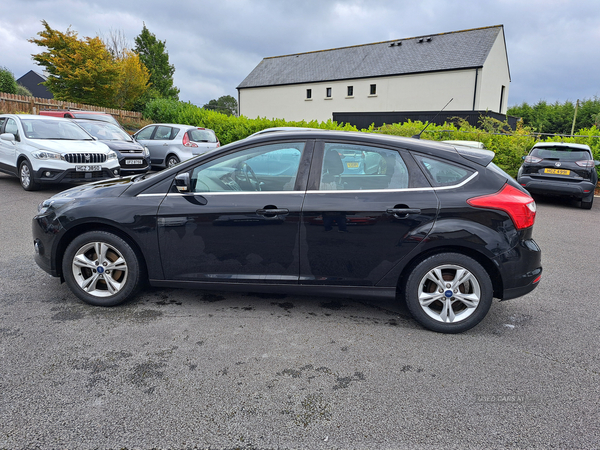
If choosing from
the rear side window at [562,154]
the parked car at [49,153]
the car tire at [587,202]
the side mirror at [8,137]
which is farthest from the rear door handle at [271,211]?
the car tire at [587,202]

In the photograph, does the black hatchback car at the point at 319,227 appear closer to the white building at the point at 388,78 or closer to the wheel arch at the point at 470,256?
the wheel arch at the point at 470,256

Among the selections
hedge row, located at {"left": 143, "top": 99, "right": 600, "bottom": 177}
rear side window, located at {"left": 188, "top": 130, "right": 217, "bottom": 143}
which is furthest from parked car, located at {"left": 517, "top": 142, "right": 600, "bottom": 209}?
rear side window, located at {"left": 188, "top": 130, "right": 217, "bottom": 143}

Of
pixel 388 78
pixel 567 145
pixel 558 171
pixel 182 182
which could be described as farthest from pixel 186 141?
pixel 388 78

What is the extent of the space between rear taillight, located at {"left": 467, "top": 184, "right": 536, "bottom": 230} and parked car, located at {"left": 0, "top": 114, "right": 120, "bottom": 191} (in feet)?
28.7

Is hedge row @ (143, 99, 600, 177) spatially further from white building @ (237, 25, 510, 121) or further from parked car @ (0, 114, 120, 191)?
white building @ (237, 25, 510, 121)

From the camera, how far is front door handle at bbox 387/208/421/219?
11.0 feet

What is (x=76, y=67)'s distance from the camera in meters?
28.4

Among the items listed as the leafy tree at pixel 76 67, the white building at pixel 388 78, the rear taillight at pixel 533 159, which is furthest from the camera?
the white building at pixel 388 78

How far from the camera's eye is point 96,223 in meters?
3.72

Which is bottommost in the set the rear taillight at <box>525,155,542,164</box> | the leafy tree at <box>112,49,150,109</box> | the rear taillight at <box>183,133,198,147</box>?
the rear taillight at <box>525,155,542,164</box>

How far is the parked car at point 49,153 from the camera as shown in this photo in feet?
30.8

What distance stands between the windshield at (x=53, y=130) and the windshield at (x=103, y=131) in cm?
105

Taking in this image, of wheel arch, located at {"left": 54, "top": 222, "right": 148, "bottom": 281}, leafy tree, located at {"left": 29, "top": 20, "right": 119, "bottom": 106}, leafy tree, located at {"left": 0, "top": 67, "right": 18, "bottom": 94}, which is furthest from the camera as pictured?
leafy tree, located at {"left": 0, "top": 67, "right": 18, "bottom": 94}

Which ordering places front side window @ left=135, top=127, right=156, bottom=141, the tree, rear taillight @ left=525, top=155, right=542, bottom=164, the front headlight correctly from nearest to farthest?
the front headlight, rear taillight @ left=525, top=155, right=542, bottom=164, front side window @ left=135, top=127, right=156, bottom=141, the tree
